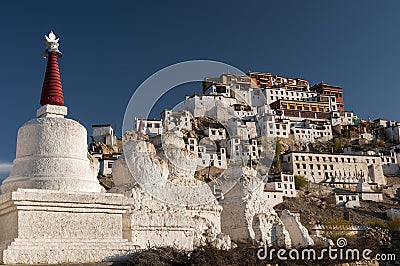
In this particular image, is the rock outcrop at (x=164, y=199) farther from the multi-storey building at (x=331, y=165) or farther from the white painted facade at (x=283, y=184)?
the multi-storey building at (x=331, y=165)

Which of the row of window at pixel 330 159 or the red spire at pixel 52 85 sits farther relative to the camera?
the row of window at pixel 330 159

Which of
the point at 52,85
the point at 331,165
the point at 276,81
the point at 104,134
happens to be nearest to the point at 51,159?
the point at 52,85

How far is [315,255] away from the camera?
20.0 metres

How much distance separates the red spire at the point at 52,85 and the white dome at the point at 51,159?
81 cm

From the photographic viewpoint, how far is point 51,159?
660 inches

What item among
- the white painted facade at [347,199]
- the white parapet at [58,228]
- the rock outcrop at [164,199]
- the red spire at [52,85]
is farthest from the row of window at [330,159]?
the white parapet at [58,228]

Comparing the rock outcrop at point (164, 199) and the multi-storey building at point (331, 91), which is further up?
the multi-storey building at point (331, 91)

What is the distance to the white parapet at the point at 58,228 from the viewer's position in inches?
575

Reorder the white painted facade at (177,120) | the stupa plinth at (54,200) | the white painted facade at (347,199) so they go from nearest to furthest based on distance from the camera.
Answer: the stupa plinth at (54,200) → the white painted facade at (347,199) → the white painted facade at (177,120)

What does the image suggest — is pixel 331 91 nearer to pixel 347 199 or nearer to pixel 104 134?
pixel 347 199

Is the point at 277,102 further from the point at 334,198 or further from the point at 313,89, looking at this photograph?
the point at 334,198

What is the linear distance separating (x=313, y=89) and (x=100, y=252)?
77.1 m

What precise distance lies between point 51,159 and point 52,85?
271 cm

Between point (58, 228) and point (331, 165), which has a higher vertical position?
point (331, 165)
